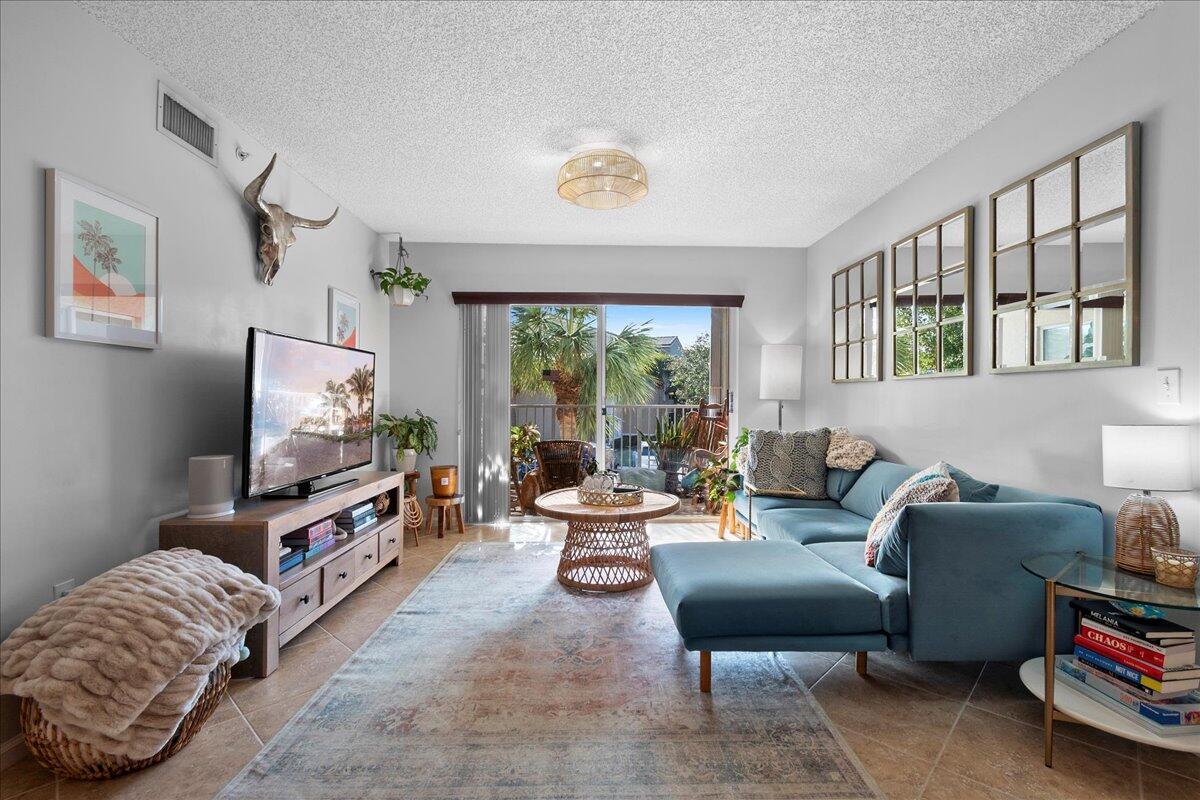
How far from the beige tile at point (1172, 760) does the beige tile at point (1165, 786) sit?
0.03 m

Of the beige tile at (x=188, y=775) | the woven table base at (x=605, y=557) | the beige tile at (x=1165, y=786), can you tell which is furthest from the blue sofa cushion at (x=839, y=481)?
the beige tile at (x=188, y=775)

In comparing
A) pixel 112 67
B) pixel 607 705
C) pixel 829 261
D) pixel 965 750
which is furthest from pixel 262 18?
pixel 829 261

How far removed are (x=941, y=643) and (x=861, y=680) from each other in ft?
1.22

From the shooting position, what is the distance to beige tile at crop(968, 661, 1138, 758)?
189 cm

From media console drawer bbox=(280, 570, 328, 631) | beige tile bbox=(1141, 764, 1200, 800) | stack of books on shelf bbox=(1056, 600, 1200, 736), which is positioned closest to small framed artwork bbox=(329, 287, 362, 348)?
media console drawer bbox=(280, 570, 328, 631)

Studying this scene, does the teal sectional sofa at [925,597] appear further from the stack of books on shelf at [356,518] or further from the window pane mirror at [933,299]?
the stack of books on shelf at [356,518]

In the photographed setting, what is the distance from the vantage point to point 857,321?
427 cm

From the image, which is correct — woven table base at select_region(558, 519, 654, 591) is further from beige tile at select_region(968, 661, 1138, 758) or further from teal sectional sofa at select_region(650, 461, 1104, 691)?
beige tile at select_region(968, 661, 1138, 758)

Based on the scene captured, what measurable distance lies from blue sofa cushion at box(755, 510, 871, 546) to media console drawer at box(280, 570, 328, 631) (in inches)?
96.5

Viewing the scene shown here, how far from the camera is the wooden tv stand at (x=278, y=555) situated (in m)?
2.35

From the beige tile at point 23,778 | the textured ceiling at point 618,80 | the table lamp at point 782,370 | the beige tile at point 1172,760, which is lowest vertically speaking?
the beige tile at point 23,778

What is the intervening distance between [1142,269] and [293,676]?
11.9 ft

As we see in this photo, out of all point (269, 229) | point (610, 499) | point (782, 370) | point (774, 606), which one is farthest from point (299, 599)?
point (782, 370)

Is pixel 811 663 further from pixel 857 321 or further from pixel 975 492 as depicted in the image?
pixel 857 321
